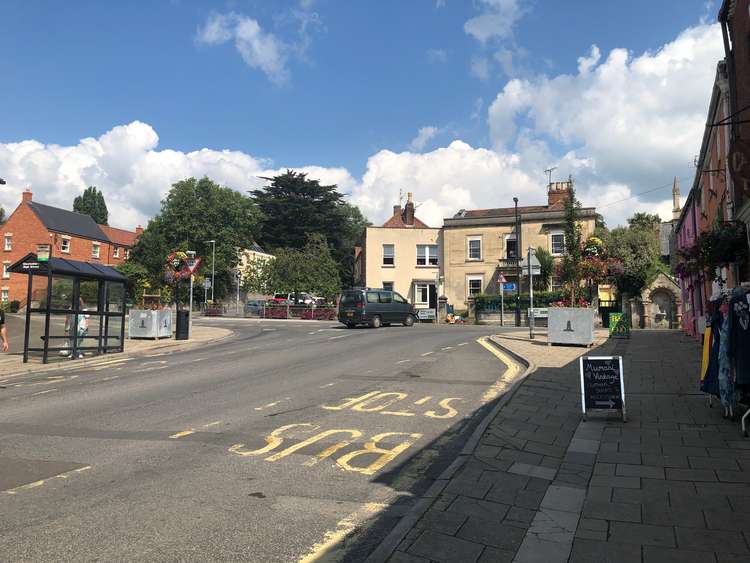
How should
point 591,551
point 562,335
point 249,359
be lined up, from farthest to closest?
point 562,335 → point 249,359 → point 591,551

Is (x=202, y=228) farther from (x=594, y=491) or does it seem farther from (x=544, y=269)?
(x=594, y=491)

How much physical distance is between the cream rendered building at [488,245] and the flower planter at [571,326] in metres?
25.4

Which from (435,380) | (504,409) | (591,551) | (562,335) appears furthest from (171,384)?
(562,335)

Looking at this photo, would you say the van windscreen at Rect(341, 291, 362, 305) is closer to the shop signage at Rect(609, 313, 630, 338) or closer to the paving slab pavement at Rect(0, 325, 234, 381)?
the paving slab pavement at Rect(0, 325, 234, 381)

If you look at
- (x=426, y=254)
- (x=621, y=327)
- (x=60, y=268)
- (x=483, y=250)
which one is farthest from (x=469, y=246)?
(x=60, y=268)

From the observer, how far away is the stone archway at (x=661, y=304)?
1262 inches

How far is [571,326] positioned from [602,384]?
9.16m

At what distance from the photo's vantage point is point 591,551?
3.55 metres

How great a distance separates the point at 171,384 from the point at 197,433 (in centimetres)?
439

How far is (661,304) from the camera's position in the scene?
3288 cm

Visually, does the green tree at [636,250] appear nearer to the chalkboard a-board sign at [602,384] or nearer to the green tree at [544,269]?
the green tree at [544,269]

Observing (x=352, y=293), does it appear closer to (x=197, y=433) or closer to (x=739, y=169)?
(x=739, y=169)

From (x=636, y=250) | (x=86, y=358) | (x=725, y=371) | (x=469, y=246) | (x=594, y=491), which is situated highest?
(x=636, y=250)

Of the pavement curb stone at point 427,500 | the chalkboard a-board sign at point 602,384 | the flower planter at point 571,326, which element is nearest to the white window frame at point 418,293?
the flower planter at point 571,326
